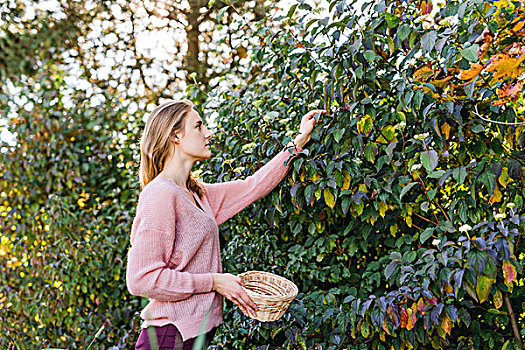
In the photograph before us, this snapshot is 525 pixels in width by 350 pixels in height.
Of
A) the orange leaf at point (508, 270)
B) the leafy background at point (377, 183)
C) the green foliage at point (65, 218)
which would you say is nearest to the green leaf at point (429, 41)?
the leafy background at point (377, 183)

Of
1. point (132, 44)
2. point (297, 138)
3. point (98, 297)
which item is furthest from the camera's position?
point (132, 44)

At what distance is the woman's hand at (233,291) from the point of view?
189cm

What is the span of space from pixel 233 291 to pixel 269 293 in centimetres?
20

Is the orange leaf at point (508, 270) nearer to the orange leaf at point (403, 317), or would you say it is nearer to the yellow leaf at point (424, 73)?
the orange leaf at point (403, 317)

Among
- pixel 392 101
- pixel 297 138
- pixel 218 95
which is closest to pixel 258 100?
pixel 218 95

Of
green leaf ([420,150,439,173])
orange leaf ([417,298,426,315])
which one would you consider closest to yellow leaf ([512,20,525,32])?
green leaf ([420,150,439,173])

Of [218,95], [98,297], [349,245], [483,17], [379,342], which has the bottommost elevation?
[98,297]

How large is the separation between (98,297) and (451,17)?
103 inches

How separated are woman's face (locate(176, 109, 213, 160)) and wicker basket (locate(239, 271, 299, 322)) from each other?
0.49 metres

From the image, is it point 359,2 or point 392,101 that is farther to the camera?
point 392,101

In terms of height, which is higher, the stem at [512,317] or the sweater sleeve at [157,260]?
the sweater sleeve at [157,260]

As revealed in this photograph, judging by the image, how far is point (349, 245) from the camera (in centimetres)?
235

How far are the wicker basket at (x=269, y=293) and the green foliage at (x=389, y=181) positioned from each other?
0.88 ft

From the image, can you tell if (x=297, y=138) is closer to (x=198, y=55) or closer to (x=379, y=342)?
(x=379, y=342)
